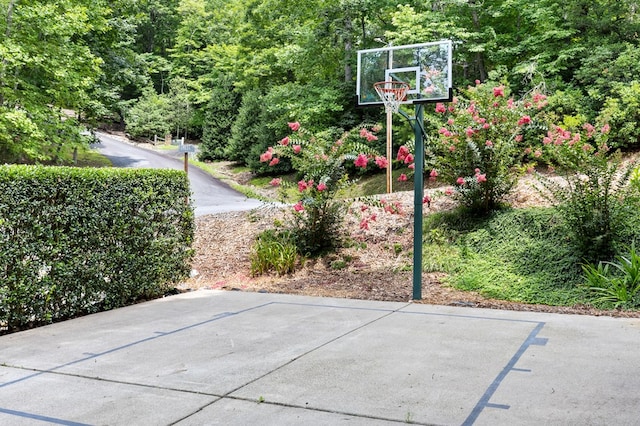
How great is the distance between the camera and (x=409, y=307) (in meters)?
→ 6.02

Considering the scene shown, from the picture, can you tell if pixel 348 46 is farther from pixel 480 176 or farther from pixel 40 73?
pixel 480 176

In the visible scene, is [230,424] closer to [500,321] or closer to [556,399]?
[556,399]

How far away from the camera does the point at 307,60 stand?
21.8 metres

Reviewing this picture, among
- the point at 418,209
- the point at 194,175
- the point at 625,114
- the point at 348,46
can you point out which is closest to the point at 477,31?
the point at 348,46

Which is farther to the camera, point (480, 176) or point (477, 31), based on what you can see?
point (477, 31)

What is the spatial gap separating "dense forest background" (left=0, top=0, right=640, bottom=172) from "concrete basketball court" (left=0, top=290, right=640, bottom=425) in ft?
31.7

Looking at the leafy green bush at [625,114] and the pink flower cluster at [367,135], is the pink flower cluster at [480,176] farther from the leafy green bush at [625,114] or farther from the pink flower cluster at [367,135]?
the leafy green bush at [625,114]

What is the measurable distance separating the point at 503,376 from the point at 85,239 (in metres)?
4.23

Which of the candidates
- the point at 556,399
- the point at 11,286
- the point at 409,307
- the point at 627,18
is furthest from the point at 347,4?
the point at 556,399

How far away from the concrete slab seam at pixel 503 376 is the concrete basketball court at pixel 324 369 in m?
0.01

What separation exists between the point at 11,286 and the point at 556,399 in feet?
14.6

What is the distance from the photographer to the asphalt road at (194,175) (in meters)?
16.4

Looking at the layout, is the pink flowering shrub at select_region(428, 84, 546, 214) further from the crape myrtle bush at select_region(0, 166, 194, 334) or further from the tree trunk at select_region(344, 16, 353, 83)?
the tree trunk at select_region(344, 16, 353, 83)

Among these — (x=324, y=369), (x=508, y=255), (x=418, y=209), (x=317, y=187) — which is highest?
(x=317, y=187)
